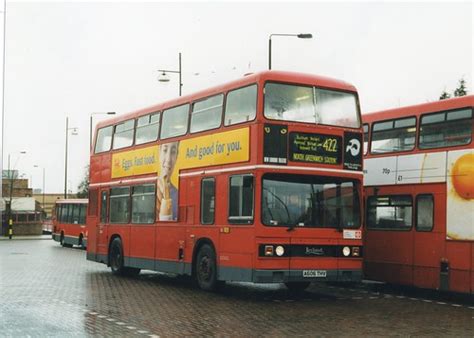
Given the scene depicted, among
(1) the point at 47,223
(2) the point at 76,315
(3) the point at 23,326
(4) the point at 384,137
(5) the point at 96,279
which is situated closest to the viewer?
(3) the point at 23,326

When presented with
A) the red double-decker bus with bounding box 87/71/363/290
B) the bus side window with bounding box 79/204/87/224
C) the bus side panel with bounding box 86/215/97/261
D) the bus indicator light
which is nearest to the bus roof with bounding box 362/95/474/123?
the red double-decker bus with bounding box 87/71/363/290

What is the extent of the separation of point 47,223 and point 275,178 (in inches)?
2404

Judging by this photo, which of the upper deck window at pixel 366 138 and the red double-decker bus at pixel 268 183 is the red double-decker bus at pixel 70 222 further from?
the upper deck window at pixel 366 138

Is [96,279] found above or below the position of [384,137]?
below

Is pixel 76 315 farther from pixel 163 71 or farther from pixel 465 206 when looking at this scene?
pixel 163 71

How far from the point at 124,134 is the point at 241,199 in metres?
7.62

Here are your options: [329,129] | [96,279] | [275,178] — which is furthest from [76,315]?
[96,279]

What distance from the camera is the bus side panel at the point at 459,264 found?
15.3 m

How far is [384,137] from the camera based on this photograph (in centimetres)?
1825

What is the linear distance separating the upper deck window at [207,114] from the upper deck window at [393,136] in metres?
4.07

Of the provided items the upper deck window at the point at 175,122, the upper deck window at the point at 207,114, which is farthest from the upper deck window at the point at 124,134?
the upper deck window at the point at 207,114

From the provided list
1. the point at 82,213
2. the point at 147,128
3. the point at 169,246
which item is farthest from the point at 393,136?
the point at 82,213

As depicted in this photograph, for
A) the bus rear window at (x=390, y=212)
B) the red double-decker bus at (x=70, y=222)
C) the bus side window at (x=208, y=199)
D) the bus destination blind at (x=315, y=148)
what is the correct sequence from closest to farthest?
1. the bus destination blind at (x=315, y=148)
2. the bus side window at (x=208, y=199)
3. the bus rear window at (x=390, y=212)
4. the red double-decker bus at (x=70, y=222)

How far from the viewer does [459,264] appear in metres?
15.5
